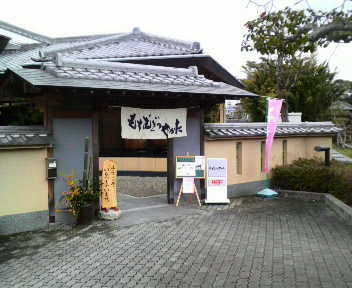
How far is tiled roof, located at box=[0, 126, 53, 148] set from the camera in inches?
339

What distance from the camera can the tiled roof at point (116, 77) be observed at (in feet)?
29.0

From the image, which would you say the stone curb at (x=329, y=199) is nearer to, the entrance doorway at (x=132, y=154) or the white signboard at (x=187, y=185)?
the white signboard at (x=187, y=185)

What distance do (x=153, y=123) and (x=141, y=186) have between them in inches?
223

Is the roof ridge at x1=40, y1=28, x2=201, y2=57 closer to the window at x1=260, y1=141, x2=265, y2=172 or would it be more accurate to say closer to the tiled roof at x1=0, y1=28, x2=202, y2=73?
the tiled roof at x1=0, y1=28, x2=202, y2=73

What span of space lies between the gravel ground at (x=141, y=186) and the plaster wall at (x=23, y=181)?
5148 millimetres

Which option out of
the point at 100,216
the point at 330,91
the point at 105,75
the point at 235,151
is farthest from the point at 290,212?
the point at 330,91

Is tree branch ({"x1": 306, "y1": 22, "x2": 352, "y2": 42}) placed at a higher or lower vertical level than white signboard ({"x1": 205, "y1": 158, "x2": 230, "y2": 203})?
higher

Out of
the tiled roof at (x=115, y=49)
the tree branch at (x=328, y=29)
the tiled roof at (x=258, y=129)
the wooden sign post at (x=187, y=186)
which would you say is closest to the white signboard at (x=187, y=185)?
the wooden sign post at (x=187, y=186)

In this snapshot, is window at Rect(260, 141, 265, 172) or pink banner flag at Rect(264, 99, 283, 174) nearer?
pink banner flag at Rect(264, 99, 283, 174)

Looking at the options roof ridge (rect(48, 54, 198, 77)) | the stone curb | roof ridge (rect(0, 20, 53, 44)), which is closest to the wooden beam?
roof ridge (rect(48, 54, 198, 77))

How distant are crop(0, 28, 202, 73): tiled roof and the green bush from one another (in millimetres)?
6142

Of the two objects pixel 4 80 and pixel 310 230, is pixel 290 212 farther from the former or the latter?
pixel 4 80

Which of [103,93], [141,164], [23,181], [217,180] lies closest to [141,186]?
[141,164]

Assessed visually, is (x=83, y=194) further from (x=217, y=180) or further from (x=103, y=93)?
(x=217, y=180)
